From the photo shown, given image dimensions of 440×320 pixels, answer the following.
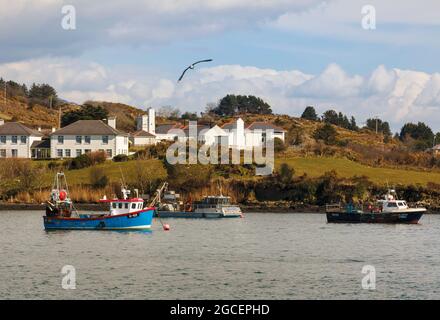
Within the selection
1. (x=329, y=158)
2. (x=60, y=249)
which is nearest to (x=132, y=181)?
(x=329, y=158)

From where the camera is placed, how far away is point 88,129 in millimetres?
139375

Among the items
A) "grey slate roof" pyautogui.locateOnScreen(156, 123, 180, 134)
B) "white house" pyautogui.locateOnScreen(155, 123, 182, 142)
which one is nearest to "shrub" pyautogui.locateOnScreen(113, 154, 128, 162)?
"white house" pyautogui.locateOnScreen(155, 123, 182, 142)

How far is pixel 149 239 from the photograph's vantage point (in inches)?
2756

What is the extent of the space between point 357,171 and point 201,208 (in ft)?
84.5

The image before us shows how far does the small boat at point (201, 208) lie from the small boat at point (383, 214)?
42.1 ft

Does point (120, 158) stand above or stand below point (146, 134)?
below

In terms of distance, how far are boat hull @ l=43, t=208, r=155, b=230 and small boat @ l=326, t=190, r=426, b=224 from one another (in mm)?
21283

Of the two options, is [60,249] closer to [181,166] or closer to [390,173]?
[181,166]

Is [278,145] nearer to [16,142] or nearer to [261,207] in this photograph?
[261,207]

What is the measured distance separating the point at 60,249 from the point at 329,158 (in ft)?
240

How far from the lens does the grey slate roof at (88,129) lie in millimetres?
138000

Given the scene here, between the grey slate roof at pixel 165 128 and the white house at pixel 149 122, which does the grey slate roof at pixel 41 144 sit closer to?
the white house at pixel 149 122

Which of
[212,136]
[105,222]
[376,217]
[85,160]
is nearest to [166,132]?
[212,136]
